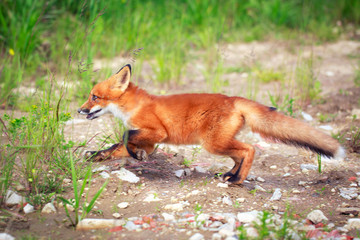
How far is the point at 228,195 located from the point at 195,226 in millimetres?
741

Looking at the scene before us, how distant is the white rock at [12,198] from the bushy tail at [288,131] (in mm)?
2169

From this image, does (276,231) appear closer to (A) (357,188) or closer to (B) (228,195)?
(B) (228,195)

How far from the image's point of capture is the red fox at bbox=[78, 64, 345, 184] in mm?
3734

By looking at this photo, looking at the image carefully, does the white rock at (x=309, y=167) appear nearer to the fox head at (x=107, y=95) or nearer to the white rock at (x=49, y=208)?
the fox head at (x=107, y=95)

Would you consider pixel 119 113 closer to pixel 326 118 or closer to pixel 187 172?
pixel 187 172

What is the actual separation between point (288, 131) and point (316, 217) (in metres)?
0.83

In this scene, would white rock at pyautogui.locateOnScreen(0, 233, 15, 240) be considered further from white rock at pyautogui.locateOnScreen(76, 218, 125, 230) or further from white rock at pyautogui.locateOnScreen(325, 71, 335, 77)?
white rock at pyautogui.locateOnScreen(325, 71, 335, 77)

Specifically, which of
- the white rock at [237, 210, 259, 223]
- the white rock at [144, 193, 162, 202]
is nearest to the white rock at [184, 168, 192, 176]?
the white rock at [144, 193, 162, 202]

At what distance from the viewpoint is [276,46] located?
9125 millimetres

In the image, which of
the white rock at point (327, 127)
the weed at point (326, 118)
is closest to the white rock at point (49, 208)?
the white rock at point (327, 127)

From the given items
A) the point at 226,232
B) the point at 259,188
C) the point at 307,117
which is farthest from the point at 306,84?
the point at 226,232

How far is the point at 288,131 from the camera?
3.72 meters

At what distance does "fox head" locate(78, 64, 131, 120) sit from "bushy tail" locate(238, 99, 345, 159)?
1218 millimetres

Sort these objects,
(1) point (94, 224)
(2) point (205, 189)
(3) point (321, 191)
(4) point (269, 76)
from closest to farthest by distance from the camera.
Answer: (1) point (94, 224), (2) point (205, 189), (3) point (321, 191), (4) point (269, 76)
